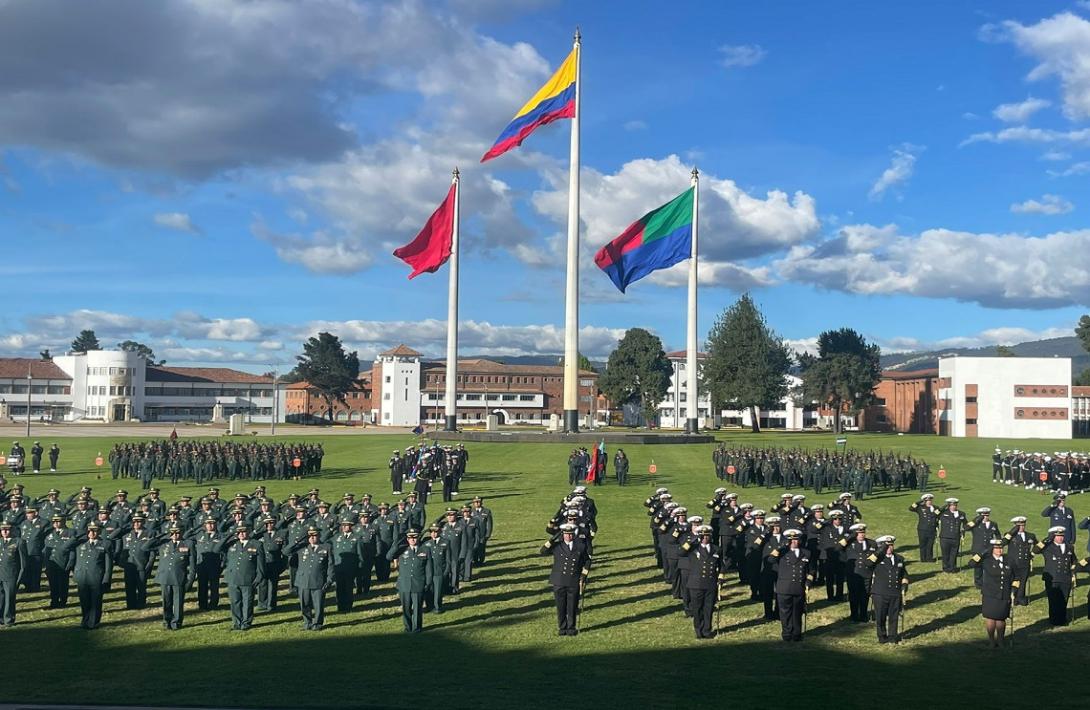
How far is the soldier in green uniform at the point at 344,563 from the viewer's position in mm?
16047

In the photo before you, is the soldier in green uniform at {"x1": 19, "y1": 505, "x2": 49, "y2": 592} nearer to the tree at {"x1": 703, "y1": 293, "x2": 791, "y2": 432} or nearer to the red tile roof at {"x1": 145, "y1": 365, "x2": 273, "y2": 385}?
the tree at {"x1": 703, "y1": 293, "x2": 791, "y2": 432}

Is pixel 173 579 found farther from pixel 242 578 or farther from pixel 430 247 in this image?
pixel 430 247

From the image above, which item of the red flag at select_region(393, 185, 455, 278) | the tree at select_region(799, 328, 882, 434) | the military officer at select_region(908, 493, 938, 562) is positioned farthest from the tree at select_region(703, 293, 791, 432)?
the military officer at select_region(908, 493, 938, 562)

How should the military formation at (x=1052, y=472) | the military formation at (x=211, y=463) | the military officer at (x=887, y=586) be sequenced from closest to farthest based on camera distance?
1. the military officer at (x=887, y=586)
2. the military formation at (x=1052, y=472)
3. the military formation at (x=211, y=463)

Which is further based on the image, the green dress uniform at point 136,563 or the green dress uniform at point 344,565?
the green dress uniform at point 344,565

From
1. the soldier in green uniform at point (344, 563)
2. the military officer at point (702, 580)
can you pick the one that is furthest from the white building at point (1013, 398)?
the soldier in green uniform at point (344, 563)

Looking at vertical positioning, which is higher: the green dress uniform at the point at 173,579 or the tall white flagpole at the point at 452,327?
the tall white flagpole at the point at 452,327

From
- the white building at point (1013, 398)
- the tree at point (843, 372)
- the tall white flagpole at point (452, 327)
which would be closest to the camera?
the tall white flagpole at point (452, 327)

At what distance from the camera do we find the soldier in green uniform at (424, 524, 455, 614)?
50.2 ft

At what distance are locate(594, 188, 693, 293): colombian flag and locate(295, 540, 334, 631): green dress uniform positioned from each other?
30.1 meters

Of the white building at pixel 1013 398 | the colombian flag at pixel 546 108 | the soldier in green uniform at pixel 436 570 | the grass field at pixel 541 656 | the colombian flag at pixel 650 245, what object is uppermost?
the colombian flag at pixel 546 108

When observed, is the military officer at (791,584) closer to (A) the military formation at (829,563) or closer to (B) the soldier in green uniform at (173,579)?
(A) the military formation at (829,563)

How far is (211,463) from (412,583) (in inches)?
1085

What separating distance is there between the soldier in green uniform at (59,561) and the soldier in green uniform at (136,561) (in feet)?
2.91
